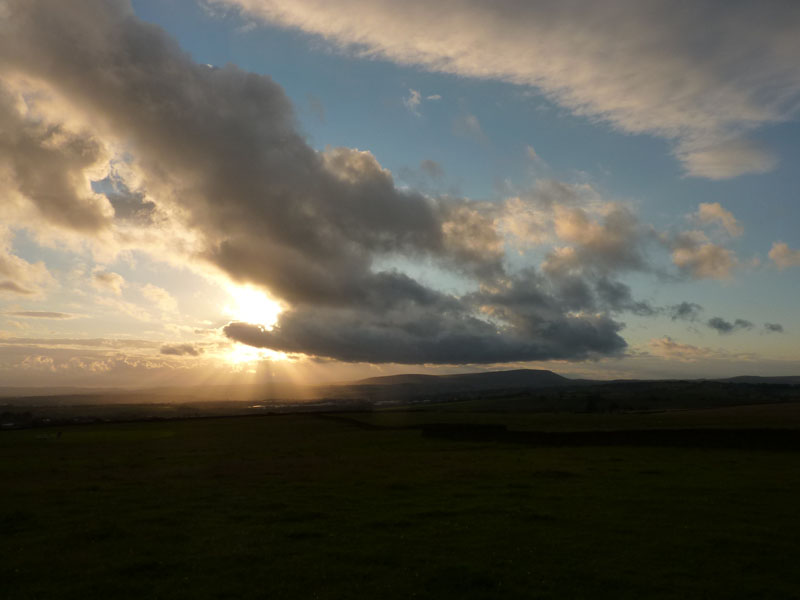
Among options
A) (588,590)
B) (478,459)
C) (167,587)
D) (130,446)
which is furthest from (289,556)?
(130,446)

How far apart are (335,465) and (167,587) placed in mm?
29514

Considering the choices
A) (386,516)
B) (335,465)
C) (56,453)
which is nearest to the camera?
(386,516)

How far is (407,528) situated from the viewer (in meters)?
25.0

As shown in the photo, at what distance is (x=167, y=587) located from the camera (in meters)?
18.3

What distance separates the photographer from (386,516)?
27.2 m

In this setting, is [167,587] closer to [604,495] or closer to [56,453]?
[604,495]

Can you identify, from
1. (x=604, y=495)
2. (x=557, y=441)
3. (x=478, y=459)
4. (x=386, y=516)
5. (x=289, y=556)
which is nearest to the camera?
(x=289, y=556)

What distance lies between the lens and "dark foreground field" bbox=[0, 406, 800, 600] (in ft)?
60.1

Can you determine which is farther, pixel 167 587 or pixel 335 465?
pixel 335 465

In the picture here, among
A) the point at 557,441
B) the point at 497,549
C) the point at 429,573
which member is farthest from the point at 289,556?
the point at 557,441

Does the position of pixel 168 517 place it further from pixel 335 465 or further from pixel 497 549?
pixel 335 465

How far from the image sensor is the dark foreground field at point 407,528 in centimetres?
1833

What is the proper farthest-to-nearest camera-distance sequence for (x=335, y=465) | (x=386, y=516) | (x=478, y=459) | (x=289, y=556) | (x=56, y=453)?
(x=56, y=453) < (x=478, y=459) < (x=335, y=465) < (x=386, y=516) < (x=289, y=556)

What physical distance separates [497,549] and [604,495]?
526 inches
